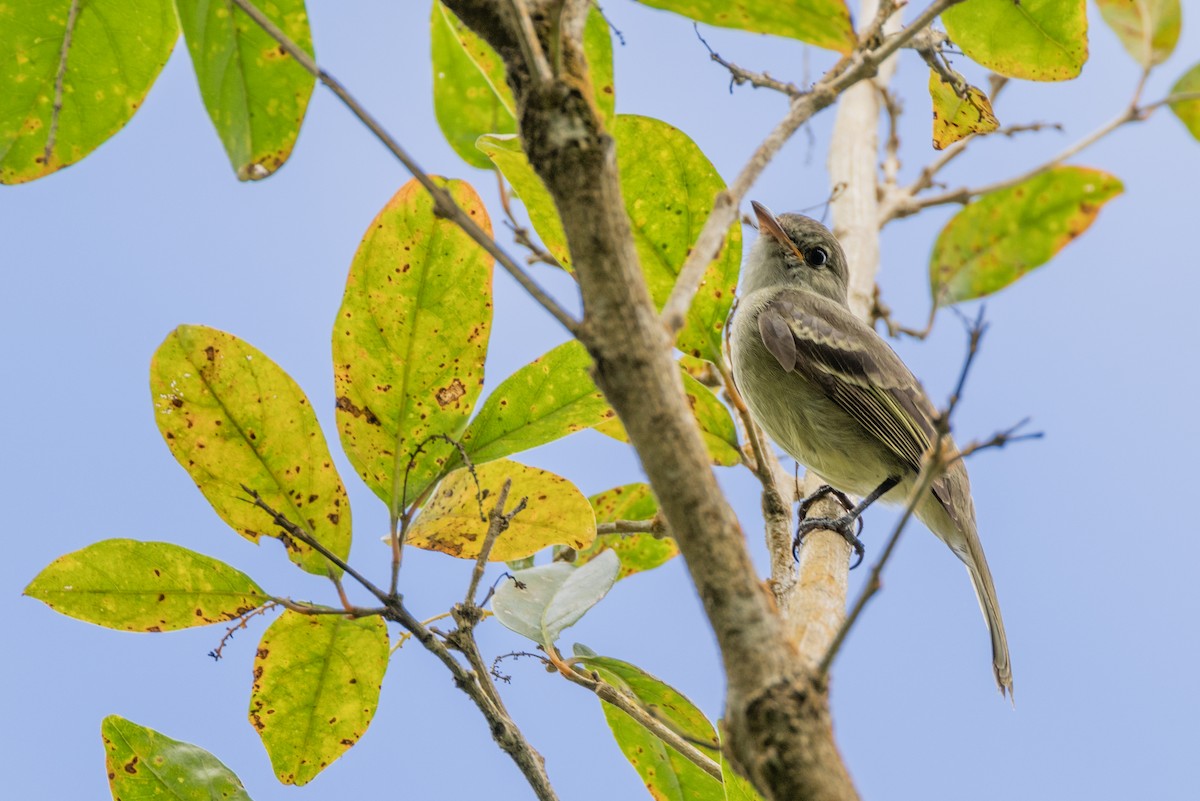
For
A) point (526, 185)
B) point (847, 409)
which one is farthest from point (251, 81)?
point (847, 409)

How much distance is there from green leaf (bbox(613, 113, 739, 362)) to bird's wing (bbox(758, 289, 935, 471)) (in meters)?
1.51

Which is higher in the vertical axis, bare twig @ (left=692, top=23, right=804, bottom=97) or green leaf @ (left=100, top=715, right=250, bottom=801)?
bare twig @ (left=692, top=23, right=804, bottom=97)

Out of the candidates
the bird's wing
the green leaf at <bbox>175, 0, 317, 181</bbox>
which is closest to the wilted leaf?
the green leaf at <bbox>175, 0, 317, 181</bbox>

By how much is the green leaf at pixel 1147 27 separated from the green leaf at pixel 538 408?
997 mm

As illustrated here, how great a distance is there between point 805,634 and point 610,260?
99 centimetres

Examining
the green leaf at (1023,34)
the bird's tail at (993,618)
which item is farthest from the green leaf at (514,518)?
the bird's tail at (993,618)

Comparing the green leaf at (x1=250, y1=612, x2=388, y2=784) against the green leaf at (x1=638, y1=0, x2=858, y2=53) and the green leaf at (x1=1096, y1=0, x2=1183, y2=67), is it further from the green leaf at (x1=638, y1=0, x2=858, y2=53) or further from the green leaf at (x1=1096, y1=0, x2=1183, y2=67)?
the green leaf at (x1=1096, y1=0, x2=1183, y2=67)

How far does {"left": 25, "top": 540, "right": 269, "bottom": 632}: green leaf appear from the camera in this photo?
6.09 ft

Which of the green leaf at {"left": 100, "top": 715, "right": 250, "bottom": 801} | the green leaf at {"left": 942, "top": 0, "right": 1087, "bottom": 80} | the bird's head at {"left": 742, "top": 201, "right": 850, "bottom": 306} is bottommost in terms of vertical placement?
the green leaf at {"left": 100, "top": 715, "right": 250, "bottom": 801}

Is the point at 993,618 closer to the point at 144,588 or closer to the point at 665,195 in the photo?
the point at 665,195

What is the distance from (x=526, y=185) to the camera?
1.92 metres

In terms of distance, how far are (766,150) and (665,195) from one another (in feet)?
2.57

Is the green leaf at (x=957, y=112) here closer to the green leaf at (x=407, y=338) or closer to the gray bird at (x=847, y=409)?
the green leaf at (x=407, y=338)

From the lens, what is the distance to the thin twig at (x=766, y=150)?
1066 mm
